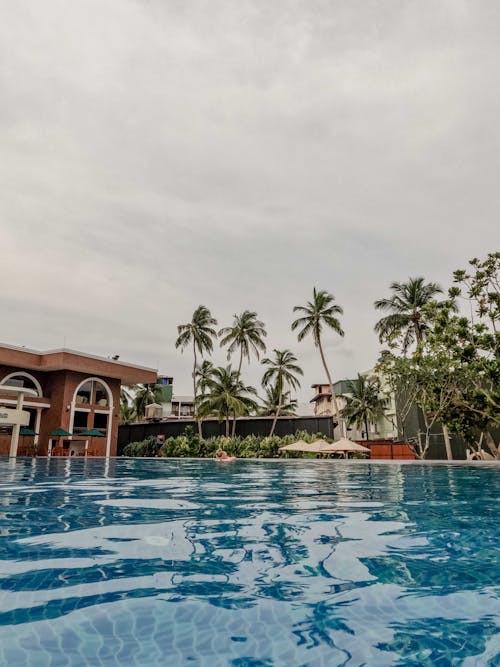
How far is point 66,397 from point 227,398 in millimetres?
11204

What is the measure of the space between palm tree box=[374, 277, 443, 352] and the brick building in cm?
1882

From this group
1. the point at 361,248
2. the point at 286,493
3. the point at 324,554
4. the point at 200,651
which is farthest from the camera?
the point at 361,248

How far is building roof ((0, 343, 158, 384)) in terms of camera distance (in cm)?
2953

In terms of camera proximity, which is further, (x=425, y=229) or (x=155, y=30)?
(x=425, y=229)

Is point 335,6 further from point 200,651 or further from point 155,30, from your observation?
point 200,651

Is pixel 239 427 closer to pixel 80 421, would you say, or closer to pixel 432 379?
pixel 80 421

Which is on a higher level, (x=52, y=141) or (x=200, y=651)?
(x=52, y=141)

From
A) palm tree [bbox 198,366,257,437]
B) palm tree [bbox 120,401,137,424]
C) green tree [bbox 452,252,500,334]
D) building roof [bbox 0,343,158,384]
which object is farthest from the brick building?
green tree [bbox 452,252,500,334]

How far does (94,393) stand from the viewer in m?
34.1

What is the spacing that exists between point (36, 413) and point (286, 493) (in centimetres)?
2768

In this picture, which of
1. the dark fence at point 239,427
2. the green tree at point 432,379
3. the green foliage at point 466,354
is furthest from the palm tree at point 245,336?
the green foliage at point 466,354

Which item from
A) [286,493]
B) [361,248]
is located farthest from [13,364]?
[286,493]

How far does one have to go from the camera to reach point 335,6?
1090 centimetres

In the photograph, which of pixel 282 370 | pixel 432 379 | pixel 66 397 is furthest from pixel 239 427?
pixel 432 379
